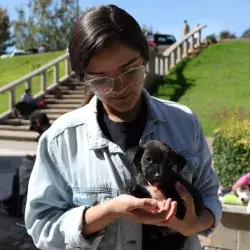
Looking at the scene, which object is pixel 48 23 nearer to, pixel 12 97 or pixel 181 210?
pixel 12 97

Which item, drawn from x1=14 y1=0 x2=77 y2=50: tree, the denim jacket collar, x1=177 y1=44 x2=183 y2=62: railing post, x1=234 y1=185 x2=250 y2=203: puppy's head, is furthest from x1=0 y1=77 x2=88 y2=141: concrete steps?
x1=14 y1=0 x2=77 y2=50: tree

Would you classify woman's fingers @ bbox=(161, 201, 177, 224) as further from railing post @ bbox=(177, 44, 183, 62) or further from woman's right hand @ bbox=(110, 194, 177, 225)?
railing post @ bbox=(177, 44, 183, 62)

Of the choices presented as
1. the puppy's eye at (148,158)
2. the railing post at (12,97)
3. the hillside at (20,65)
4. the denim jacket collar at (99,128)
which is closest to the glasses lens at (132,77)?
the denim jacket collar at (99,128)

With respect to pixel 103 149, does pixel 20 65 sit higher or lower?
lower

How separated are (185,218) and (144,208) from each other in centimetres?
24

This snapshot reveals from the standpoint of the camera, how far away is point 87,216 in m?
1.92

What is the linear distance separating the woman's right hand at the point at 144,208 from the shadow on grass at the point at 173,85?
1727cm

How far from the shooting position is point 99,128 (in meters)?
2.03

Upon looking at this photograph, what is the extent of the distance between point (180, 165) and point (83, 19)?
0.67 m

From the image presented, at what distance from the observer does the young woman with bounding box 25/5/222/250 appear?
6.29 ft

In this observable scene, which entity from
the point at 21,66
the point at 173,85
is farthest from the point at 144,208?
the point at 21,66

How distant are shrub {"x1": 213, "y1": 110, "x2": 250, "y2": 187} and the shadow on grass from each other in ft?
36.8

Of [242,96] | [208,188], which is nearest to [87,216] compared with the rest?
[208,188]

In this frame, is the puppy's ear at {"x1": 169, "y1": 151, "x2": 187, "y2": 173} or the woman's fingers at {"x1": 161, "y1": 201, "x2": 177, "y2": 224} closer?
the woman's fingers at {"x1": 161, "y1": 201, "x2": 177, "y2": 224}
